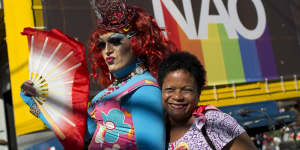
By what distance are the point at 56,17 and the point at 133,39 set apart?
189 cm

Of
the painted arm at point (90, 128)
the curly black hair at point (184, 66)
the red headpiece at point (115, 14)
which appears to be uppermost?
the red headpiece at point (115, 14)

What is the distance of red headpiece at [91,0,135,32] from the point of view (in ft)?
6.02

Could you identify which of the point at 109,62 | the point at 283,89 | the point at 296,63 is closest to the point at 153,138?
the point at 109,62

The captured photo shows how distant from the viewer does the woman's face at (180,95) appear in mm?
1412

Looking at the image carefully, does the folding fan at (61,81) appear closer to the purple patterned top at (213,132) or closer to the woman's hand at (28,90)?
the woman's hand at (28,90)

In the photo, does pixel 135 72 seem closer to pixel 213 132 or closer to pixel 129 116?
pixel 129 116

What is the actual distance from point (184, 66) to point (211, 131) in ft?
0.92

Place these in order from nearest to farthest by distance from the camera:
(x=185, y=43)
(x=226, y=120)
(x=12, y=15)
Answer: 1. (x=226, y=120)
2. (x=12, y=15)
3. (x=185, y=43)

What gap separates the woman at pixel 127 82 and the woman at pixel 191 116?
0.31ft

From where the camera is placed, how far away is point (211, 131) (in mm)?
1354

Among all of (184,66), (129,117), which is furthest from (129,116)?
(184,66)

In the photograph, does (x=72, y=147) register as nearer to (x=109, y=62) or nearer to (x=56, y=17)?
(x=109, y=62)

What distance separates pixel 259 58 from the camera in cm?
440

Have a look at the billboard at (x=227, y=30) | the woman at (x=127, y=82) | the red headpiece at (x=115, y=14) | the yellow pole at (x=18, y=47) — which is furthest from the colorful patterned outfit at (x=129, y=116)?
the billboard at (x=227, y=30)
